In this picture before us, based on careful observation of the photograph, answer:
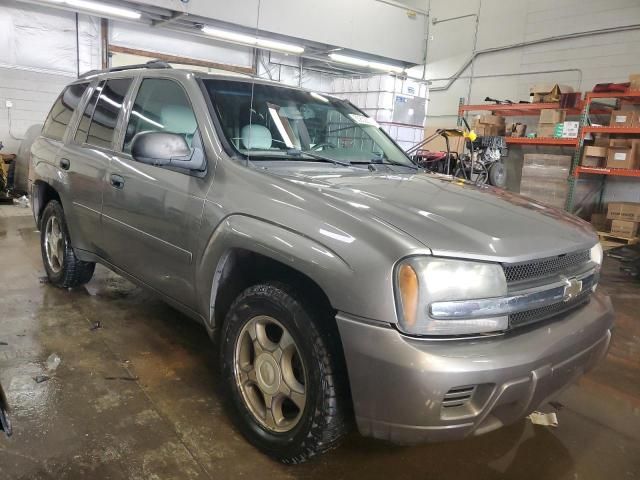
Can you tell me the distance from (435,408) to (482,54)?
11.5m

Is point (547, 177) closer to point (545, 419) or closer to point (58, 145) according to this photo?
point (545, 419)

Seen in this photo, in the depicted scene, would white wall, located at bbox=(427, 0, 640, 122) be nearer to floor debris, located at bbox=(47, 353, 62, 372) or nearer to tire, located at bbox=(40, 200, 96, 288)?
tire, located at bbox=(40, 200, 96, 288)

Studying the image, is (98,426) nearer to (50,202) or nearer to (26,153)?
(50,202)

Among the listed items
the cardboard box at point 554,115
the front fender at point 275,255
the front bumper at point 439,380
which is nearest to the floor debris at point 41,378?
the front fender at point 275,255

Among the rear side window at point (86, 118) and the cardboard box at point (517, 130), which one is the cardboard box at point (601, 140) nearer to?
the cardboard box at point (517, 130)

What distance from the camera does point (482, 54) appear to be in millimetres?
11414

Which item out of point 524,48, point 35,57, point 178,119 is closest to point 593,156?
point 524,48

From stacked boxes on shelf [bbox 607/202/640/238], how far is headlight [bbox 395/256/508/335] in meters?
7.29

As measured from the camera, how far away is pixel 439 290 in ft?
5.13

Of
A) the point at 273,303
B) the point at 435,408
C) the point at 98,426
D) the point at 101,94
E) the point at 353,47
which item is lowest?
the point at 98,426

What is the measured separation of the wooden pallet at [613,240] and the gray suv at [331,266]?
5957 mm

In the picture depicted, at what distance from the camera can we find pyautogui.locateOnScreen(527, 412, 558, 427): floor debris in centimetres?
251

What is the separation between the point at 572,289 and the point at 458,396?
0.73m

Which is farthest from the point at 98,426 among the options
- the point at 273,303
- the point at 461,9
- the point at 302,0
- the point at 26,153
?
the point at 461,9
